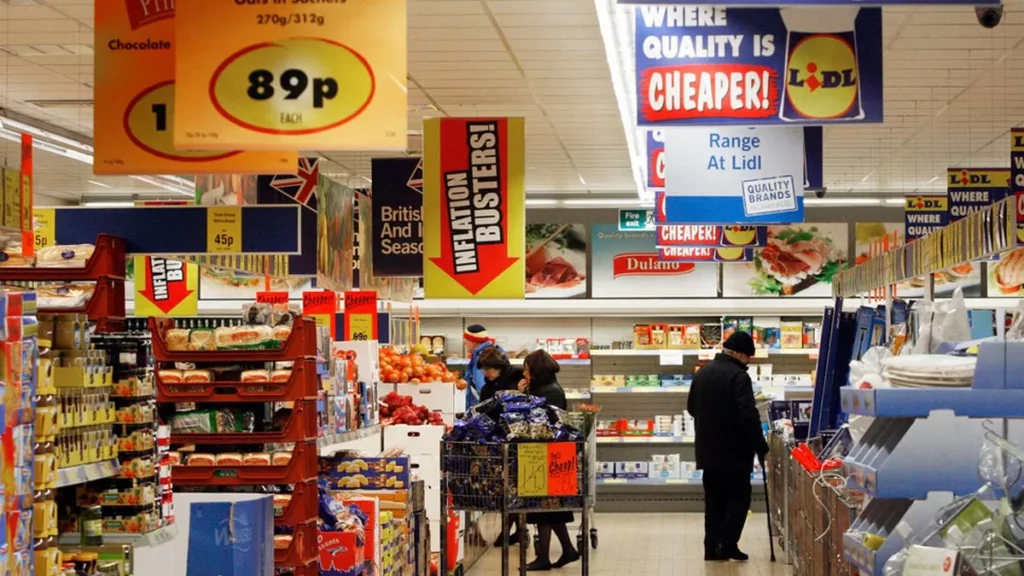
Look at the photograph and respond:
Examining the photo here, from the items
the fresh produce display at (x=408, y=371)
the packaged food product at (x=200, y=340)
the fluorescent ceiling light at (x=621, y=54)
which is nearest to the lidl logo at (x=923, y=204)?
the fluorescent ceiling light at (x=621, y=54)

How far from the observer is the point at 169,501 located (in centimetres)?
479

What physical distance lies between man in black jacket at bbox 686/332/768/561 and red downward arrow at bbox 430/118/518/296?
2.24 meters

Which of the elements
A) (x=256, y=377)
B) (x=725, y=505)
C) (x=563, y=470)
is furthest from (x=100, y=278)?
(x=725, y=505)

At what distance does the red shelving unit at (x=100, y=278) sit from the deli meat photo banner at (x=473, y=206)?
314 cm

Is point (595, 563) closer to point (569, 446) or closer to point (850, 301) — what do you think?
point (569, 446)

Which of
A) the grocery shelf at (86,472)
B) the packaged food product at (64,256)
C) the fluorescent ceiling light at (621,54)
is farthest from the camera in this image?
the fluorescent ceiling light at (621,54)

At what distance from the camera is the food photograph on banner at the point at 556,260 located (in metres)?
17.0

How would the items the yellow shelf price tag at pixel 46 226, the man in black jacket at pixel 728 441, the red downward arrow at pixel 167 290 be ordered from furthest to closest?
the red downward arrow at pixel 167 290 → the man in black jacket at pixel 728 441 → the yellow shelf price tag at pixel 46 226

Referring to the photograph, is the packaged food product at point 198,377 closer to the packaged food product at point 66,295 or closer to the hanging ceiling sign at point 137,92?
the packaged food product at point 66,295

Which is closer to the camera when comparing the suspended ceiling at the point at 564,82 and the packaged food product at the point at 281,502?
the packaged food product at the point at 281,502

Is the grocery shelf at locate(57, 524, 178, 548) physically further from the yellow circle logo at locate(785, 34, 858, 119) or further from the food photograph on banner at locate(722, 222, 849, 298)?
the food photograph on banner at locate(722, 222, 849, 298)

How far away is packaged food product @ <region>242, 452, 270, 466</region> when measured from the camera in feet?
20.7

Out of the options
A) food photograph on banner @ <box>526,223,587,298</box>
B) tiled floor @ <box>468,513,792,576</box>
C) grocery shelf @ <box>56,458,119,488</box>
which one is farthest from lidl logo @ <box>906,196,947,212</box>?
grocery shelf @ <box>56,458,119,488</box>

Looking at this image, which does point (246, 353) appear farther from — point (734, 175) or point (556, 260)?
point (556, 260)
